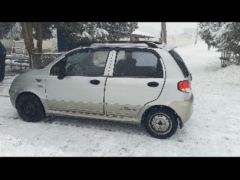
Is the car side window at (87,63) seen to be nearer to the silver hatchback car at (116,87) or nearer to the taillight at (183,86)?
the silver hatchback car at (116,87)

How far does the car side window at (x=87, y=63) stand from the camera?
21.7 ft

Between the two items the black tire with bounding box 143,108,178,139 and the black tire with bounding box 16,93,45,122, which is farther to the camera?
the black tire with bounding box 16,93,45,122

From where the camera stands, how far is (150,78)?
6184 mm

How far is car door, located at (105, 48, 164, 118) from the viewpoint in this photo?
6.17m

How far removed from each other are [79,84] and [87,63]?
49 cm

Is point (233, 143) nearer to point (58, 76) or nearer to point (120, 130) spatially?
point (120, 130)

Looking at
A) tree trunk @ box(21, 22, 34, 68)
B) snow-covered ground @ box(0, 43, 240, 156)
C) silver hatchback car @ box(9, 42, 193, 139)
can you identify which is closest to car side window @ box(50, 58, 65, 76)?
silver hatchback car @ box(9, 42, 193, 139)

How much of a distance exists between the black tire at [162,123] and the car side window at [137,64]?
0.71 meters

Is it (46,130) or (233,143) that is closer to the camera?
(233,143)

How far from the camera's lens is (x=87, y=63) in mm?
6773

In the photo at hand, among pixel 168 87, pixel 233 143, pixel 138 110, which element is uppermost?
pixel 168 87

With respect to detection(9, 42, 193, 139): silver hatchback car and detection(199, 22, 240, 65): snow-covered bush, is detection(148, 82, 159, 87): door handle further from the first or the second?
detection(199, 22, 240, 65): snow-covered bush
